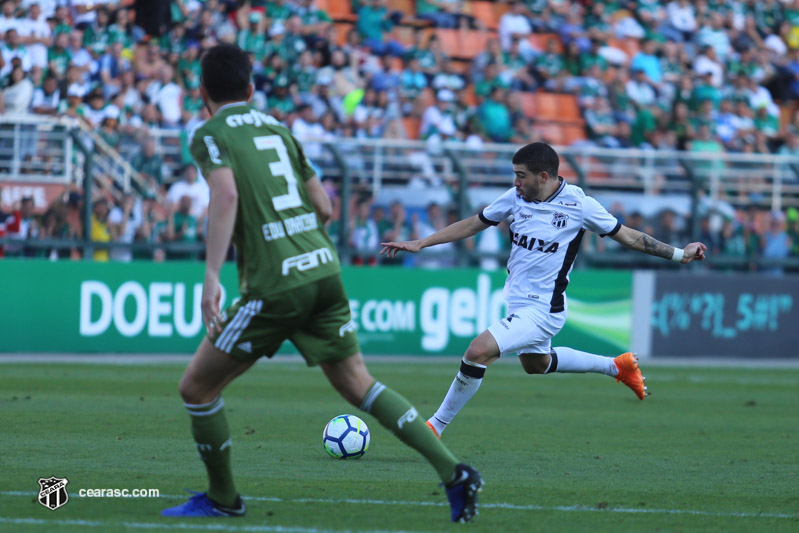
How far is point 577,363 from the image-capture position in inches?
365

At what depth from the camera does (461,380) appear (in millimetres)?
8492

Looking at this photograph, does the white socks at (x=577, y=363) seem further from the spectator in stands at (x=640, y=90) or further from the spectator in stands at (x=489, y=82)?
the spectator in stands at (x=640, y=90)

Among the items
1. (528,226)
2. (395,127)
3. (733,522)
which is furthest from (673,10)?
(733,522)

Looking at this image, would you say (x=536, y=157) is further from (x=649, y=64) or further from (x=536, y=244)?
(x=649, y=64)

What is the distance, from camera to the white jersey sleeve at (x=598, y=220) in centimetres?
853

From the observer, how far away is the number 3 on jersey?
548cm

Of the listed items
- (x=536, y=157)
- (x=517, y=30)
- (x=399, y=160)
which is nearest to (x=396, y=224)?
(x=399, y=160)

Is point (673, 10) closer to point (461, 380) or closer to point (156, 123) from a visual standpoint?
point (156, 123)

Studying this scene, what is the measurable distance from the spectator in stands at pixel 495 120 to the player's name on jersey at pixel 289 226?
15.5 meters

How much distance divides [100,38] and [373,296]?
5.84m

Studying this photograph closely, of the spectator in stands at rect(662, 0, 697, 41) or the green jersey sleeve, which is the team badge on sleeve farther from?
the spectator in stands at rect(662, 0, 697, 41)

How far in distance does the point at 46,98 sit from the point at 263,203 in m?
13.0

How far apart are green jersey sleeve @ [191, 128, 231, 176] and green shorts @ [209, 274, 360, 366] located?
62 centimetres

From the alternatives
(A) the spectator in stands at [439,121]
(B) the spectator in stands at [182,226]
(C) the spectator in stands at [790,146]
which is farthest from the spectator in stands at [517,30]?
(B) the spectator in stands at [182,226]
